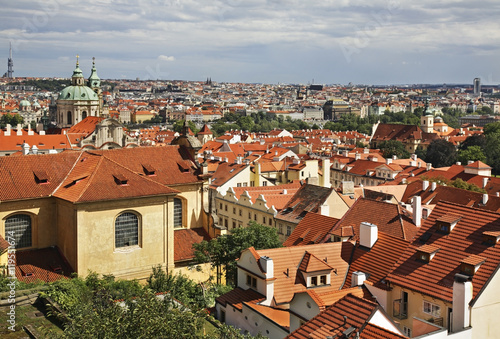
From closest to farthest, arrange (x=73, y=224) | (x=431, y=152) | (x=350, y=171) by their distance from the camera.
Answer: (x=73, y=224)
(x=350, y=171)
(x=431, y=152)

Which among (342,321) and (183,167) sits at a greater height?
(183,167)

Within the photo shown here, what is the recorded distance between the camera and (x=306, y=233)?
36.2 m

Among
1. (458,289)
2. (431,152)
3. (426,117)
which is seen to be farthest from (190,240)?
(426,117)

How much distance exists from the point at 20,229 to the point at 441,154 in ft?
312

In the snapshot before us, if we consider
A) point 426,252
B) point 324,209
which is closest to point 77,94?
point 324,209

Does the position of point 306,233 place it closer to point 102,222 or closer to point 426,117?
point 102,222

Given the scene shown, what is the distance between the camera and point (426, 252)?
2345cm

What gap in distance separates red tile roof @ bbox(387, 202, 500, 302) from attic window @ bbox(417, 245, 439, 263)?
5.3 inches

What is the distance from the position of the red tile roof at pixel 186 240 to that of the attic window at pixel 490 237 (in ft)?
62.7

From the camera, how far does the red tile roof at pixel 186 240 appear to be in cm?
3725

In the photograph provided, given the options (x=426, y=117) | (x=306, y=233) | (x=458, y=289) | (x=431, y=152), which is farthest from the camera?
(x=426, y=117)

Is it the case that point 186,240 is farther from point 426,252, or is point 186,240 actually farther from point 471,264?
point 471,264

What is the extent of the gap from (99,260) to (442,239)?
→ 18.1 m

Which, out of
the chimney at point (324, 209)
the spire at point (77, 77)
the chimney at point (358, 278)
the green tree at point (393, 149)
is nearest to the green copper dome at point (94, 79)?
the spire at point (77, 77)
